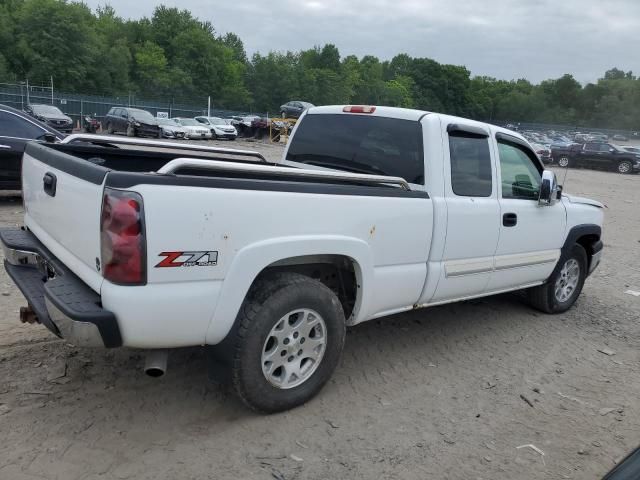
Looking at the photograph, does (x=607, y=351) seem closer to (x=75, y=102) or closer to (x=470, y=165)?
(x=470, y=165)

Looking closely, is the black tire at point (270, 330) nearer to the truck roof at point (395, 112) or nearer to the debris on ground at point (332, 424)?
the debris on ground at point (332, 424)

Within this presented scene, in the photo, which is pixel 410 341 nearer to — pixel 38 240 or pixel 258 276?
pixel 258 276

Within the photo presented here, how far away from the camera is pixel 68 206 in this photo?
3051mm

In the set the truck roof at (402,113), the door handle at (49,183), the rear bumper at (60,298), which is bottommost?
the rear bumper at (60,298)

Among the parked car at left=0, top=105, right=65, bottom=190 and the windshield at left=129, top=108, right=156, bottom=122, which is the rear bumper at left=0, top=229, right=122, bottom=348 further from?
the windshield at left=129, top=108, right=156, bottom=122

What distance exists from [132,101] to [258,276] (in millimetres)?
42104

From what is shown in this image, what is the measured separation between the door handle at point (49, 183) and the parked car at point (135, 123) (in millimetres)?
26306

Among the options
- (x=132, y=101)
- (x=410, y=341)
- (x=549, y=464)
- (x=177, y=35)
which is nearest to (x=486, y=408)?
(x=549, y=464)

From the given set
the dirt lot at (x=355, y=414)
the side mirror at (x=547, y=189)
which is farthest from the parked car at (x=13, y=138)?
the side mirror at (x=547, y=189)

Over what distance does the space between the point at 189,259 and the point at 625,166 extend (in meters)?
35.3

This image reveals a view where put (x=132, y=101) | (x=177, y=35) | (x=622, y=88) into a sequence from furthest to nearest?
1. (x=622, y=88)
2. (x=177, y=35)
3. (x=132, y=101)

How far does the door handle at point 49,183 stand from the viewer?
3217 mm

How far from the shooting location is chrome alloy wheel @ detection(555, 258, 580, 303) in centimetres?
577

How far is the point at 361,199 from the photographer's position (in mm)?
3477
